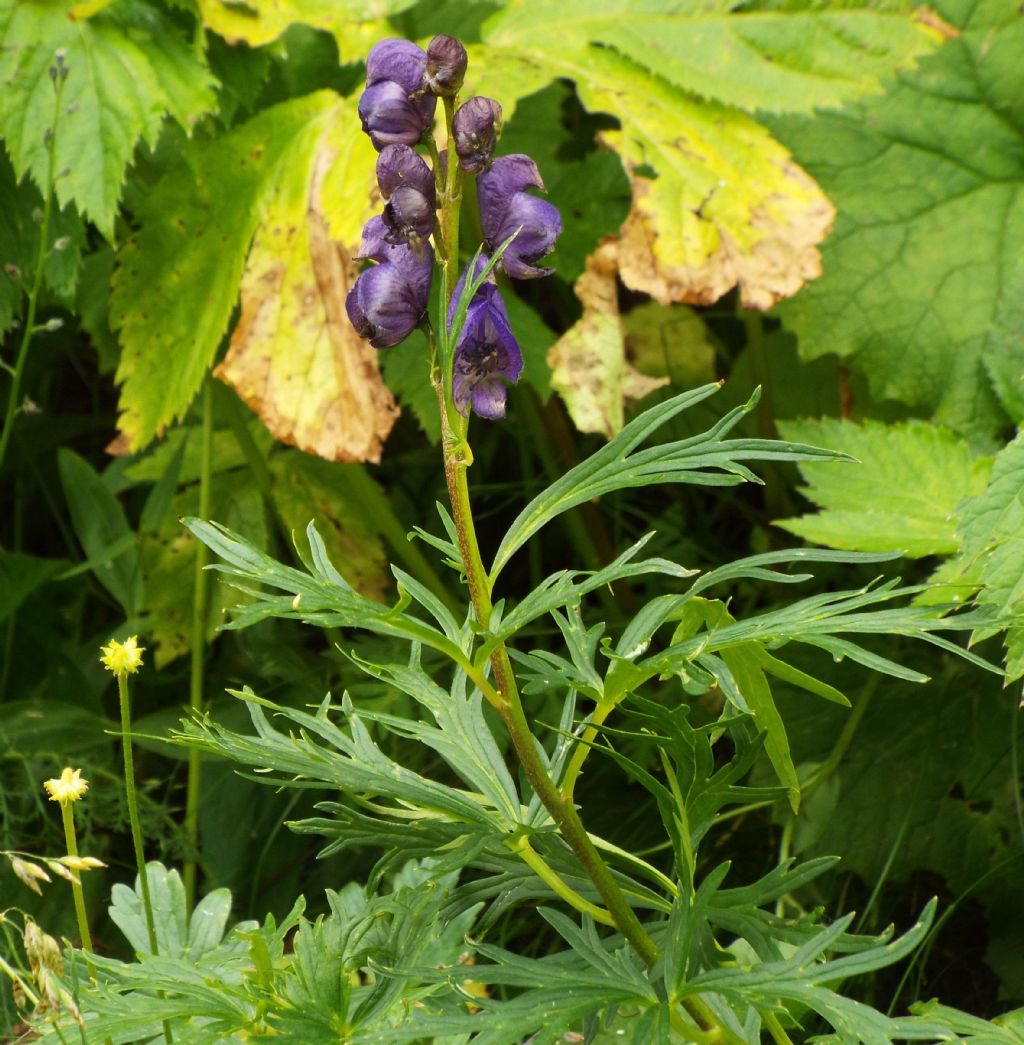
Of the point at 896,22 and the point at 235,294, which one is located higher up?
the point at 896,22

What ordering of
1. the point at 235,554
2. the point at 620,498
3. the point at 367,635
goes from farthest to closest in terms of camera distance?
the point at 620,498 → the point at 367,635 → the point at 235,554

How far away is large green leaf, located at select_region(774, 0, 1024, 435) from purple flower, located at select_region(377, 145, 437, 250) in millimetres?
1318

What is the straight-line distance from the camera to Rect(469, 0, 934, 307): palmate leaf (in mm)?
1875

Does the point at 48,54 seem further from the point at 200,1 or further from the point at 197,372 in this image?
the point at 197,372

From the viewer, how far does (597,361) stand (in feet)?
6.31

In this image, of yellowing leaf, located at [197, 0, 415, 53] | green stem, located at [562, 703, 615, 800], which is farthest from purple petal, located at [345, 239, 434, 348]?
yellowing leaf, located at [197, 0, 415, 53]

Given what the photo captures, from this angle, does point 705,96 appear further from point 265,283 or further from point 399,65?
point 399,65

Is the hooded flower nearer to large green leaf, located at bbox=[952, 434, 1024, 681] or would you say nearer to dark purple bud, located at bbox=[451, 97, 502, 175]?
dark purple bud, located at bbox=[451, 97, 502, 175]

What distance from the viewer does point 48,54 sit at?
6.26 ft

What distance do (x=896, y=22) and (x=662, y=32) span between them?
1.24ft

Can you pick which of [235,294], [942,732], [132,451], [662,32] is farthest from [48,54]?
[942,732]

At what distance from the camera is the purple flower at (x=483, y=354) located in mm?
960

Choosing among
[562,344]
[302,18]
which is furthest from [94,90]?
[562,344]

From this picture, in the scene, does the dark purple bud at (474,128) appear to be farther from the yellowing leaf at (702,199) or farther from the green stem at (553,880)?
the yellowing leaf at (702,199)
